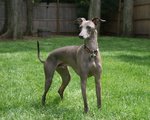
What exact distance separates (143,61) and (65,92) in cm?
487

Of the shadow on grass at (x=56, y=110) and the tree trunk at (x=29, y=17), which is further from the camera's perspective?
the tree trunk at (x=29, y=17)

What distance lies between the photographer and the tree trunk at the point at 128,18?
23.5 metres

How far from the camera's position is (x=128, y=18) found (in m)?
23.8

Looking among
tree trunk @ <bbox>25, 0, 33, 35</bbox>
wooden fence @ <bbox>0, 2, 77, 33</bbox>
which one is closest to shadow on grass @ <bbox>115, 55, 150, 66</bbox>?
tree trunk @ <bbox>25, 0, 33, 35</bbox>

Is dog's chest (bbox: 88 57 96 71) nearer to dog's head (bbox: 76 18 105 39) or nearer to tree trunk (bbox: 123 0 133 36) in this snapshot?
dog's head (bbox: 76 18 105 39)

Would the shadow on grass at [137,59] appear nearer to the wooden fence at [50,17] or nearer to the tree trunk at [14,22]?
the tree trunk at [14,22]

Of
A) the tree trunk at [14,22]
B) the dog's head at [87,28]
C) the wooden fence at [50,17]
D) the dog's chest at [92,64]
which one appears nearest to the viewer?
the dog's head at [87,28]

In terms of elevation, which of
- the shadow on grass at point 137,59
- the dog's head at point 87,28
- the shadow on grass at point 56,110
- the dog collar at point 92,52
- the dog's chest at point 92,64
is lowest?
the shadow on grass at point 137,59

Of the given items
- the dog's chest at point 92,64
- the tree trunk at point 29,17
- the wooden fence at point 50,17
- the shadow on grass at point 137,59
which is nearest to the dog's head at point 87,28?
the dog's chest at point 92,64

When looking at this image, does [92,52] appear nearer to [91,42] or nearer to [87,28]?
[91,42]

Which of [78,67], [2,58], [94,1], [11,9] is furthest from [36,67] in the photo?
[94,1]

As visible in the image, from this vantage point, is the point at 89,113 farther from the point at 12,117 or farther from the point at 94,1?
the point at 94,1

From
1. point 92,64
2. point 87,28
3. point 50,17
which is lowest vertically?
point 92,64

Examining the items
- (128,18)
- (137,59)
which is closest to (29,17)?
(128,18)
